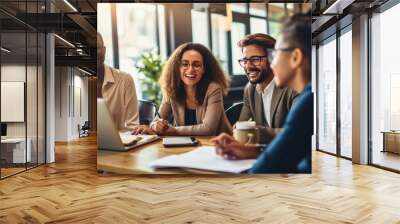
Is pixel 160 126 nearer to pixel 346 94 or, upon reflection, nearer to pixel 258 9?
pixel 258 9

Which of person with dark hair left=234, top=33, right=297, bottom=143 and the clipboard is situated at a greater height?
person with dark hair left=234, top=33, right=297, bottom=143

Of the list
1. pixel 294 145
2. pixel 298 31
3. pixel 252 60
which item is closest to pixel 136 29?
pixel 252 60

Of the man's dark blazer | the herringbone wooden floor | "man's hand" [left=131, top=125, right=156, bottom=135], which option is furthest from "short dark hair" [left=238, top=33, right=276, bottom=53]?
the herringbone wooden floor

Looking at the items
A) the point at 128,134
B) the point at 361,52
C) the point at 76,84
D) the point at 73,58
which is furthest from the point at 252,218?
the point at 76,84

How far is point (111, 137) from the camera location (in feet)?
17.6

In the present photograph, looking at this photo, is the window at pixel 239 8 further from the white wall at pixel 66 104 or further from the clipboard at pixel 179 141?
the white wall at pixel 66 104

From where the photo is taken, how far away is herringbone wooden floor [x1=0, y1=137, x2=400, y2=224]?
3.72 meters

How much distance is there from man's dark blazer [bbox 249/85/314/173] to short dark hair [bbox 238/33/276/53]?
30.7 inches

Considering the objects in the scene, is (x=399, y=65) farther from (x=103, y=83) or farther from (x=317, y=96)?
(x=103, y=83)

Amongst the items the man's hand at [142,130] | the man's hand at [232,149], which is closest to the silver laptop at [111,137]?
the man's hand at [142,130]

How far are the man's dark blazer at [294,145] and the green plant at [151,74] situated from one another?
1.70 m

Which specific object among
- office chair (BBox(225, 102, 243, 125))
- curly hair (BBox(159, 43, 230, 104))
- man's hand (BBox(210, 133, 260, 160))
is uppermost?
curly hair (BBox(159, 43, 230, 104))

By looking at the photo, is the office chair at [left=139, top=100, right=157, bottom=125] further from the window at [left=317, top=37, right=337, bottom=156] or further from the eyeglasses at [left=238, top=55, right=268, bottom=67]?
the window at [left=317, top=37, right=337, bottom=156]

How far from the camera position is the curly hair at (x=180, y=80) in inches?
207
